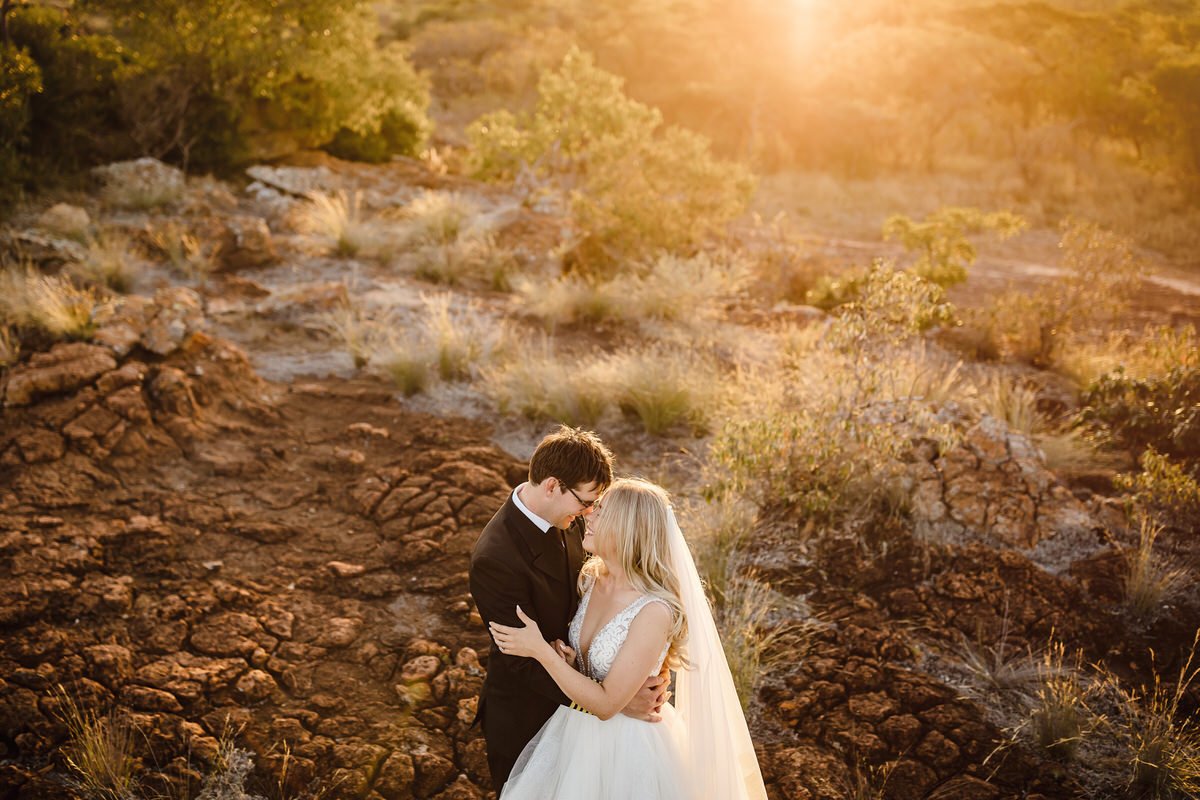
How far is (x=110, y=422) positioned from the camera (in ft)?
20.1

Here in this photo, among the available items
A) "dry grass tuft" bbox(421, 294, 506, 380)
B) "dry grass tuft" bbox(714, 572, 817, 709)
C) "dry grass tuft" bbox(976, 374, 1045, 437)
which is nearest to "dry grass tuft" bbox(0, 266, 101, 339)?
"dry grass tuft" bbox(421, 294, 506, 380)

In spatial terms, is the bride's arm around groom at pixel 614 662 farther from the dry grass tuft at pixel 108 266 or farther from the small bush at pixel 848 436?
the dry grass tuft at pixel 108 266

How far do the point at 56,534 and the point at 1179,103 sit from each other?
77.4ft

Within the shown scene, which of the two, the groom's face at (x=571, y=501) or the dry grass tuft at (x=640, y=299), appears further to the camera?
the dry grass tuft at (x=640, y=299)

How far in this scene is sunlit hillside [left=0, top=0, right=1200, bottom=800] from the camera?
3.90 metres

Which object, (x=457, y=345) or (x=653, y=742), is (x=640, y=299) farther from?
(x=653, y=742)

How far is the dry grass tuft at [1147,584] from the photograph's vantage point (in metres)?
4.88

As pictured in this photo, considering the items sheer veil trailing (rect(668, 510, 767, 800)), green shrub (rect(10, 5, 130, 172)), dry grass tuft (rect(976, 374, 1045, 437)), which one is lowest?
dry grass tuft (rect(976, 374, 1045, 437))

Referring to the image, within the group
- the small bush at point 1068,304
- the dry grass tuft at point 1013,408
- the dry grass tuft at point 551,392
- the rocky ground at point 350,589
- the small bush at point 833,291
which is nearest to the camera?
the rocky ground at point 350,589

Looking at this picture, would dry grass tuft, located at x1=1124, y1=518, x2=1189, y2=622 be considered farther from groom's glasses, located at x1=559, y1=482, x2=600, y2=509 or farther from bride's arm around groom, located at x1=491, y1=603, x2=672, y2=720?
groom's glasses, located at x1=559, y1=482, x2=600, y2=509

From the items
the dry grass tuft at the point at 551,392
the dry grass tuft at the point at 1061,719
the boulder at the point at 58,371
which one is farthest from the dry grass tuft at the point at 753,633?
the boulder at the point at 58,371

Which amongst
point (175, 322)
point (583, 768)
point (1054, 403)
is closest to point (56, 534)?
point (175, 322)

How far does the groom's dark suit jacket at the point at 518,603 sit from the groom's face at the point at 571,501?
0.18 feet

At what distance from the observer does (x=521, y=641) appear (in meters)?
2.67
